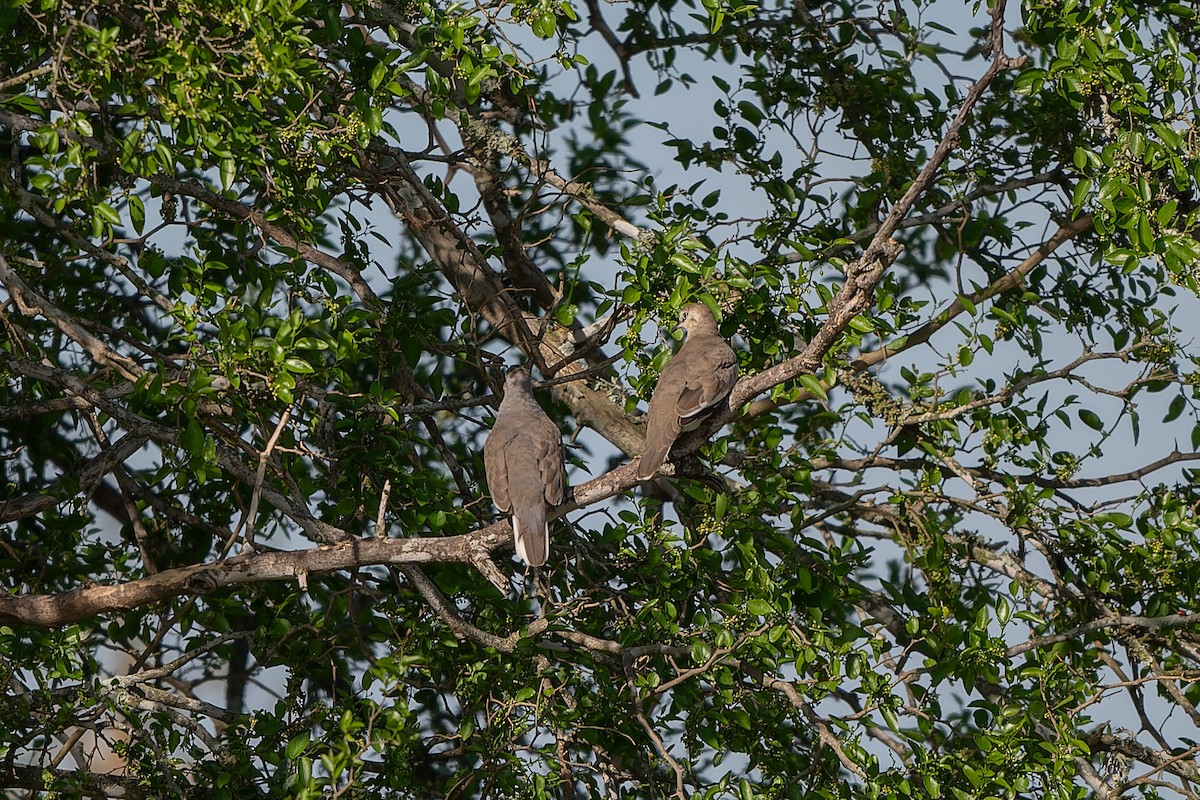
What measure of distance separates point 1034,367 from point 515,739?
10.9 feet

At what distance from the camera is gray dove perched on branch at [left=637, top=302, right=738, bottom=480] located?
205 inches

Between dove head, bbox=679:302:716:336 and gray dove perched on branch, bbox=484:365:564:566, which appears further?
dove head, bbox=679:302:716:336

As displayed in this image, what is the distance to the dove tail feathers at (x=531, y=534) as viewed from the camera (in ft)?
17.0

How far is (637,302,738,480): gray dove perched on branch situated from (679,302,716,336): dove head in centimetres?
23

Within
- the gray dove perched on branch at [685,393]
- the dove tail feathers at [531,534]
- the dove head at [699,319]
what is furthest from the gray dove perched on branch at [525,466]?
the dove head at [699,319]

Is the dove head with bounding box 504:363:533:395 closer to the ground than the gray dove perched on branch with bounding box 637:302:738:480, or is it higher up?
higher up

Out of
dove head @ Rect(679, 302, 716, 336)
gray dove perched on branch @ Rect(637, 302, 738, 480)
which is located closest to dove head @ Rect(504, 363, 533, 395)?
gray dove perched on branch @ Rect(637, 302, 738, 480)

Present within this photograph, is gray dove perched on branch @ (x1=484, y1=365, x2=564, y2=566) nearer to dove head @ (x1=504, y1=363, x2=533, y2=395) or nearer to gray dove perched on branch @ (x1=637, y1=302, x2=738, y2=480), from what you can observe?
dove head @ (x1=504, y1=363, x2=533, y2=395)

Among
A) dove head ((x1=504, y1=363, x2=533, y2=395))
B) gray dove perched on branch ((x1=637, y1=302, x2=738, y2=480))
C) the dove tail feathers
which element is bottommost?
the dove tail feathers

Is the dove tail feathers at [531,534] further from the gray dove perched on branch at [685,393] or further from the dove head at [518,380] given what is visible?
the dove head at [518,380]

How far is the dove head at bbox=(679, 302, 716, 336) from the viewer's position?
6.14 meters

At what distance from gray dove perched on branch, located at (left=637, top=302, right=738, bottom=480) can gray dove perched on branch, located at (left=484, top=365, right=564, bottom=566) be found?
0.43 metres

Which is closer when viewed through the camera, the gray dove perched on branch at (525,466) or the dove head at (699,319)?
the gray dove perched on branch at (525,466)

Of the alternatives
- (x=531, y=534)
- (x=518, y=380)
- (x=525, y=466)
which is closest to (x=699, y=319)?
(x=518, y=380)
